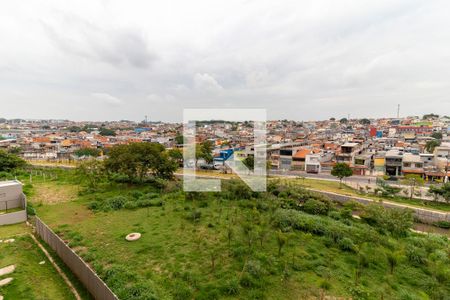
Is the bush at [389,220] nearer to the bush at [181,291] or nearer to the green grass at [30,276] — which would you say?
the bush at [181,291]

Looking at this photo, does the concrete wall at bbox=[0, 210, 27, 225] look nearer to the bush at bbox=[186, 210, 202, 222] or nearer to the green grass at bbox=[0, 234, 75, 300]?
the green grass at bbox=[0, 234, 75, 300]

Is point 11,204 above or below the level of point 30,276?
above

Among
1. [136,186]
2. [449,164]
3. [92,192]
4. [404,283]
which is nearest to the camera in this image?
[404,283]

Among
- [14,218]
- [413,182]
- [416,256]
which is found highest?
[14,218]

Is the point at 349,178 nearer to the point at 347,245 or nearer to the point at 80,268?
the point at 347,245

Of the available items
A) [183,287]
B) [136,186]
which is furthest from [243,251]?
[136,186]

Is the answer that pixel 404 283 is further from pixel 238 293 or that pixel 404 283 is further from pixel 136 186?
pixel 136 186

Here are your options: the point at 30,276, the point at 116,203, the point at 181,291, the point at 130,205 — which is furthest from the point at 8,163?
the point at 181,291
